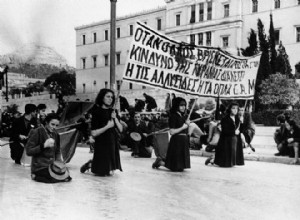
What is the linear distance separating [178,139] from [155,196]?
2.61 metres

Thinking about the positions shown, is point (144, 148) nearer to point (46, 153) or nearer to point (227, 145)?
point (227, 145)

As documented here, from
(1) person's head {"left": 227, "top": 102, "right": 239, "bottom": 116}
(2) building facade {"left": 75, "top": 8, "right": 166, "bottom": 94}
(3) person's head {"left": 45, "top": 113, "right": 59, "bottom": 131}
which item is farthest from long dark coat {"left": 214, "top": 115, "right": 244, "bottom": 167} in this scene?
(2) building facade {"left": 75, "top": 8, "right": 166, "bottom": 94}

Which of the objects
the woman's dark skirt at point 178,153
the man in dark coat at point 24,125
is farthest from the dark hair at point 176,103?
the man in dark coat at point 24,125

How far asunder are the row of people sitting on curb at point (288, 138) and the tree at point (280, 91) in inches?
646

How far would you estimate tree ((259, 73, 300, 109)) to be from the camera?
2805 cm

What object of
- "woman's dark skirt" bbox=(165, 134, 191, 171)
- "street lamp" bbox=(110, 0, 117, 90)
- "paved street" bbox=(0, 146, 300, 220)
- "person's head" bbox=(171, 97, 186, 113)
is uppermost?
"street lamp" bbox=(110, 0, 117, 90)

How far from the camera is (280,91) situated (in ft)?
92.0

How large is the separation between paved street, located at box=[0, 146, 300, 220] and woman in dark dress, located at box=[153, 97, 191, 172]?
0.20m

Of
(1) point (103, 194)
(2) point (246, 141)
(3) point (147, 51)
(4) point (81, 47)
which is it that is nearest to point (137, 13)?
(4) point (81, 47)

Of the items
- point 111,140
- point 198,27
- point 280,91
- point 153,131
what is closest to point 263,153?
point 153,131

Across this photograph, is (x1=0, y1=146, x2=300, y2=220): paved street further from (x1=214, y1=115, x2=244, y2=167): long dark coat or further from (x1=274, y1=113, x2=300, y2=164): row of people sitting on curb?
(x1=274, y1=113, x2=300, y2=164): row of people sitting on curb

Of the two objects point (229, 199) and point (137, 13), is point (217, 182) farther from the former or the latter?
point (137, 13)

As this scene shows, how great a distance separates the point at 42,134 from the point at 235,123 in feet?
15.4

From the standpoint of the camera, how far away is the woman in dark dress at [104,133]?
24.6 ft
